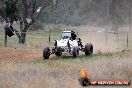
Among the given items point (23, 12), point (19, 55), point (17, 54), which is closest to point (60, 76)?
point (19, 55)

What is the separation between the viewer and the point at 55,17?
81562 mm

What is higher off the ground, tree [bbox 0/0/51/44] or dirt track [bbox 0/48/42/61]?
tree [bbox 0/0/51/44]

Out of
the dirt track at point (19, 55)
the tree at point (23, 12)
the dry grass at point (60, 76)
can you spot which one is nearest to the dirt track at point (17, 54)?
the dirt track at point (19, 55)

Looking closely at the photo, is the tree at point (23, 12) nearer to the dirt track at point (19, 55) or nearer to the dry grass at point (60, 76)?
the dirt track at point (19, 55)

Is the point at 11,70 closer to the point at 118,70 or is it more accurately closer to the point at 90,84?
the point at 118,70

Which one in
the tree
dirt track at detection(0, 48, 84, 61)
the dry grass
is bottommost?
the dry grass

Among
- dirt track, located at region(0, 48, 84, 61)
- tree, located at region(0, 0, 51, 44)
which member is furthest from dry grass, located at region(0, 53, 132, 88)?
tree, located at region(0, 0, 51, 44)

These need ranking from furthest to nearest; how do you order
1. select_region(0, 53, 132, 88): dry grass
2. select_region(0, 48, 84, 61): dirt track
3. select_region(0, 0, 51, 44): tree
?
select_region(0, 0, 51, 44): tree, select_region(0, 48, 84, 61): dirt track, select_region(0, 53, 132, 88): dry grass

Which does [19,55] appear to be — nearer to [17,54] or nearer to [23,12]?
[17,54]

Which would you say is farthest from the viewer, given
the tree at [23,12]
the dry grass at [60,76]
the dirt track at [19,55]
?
the tree at [23,12]

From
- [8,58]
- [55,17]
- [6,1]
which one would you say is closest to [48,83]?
[8,58]

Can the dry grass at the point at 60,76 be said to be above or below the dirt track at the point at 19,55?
below

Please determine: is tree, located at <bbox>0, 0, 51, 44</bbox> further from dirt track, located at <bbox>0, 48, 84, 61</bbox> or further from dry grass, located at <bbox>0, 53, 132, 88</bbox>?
dry grass, located at <bbox>0, 53, 132, 88</bbox>

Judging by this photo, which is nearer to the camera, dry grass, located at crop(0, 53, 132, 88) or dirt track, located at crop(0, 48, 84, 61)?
dry grass, located at crop(0, 53, 132, 88)
